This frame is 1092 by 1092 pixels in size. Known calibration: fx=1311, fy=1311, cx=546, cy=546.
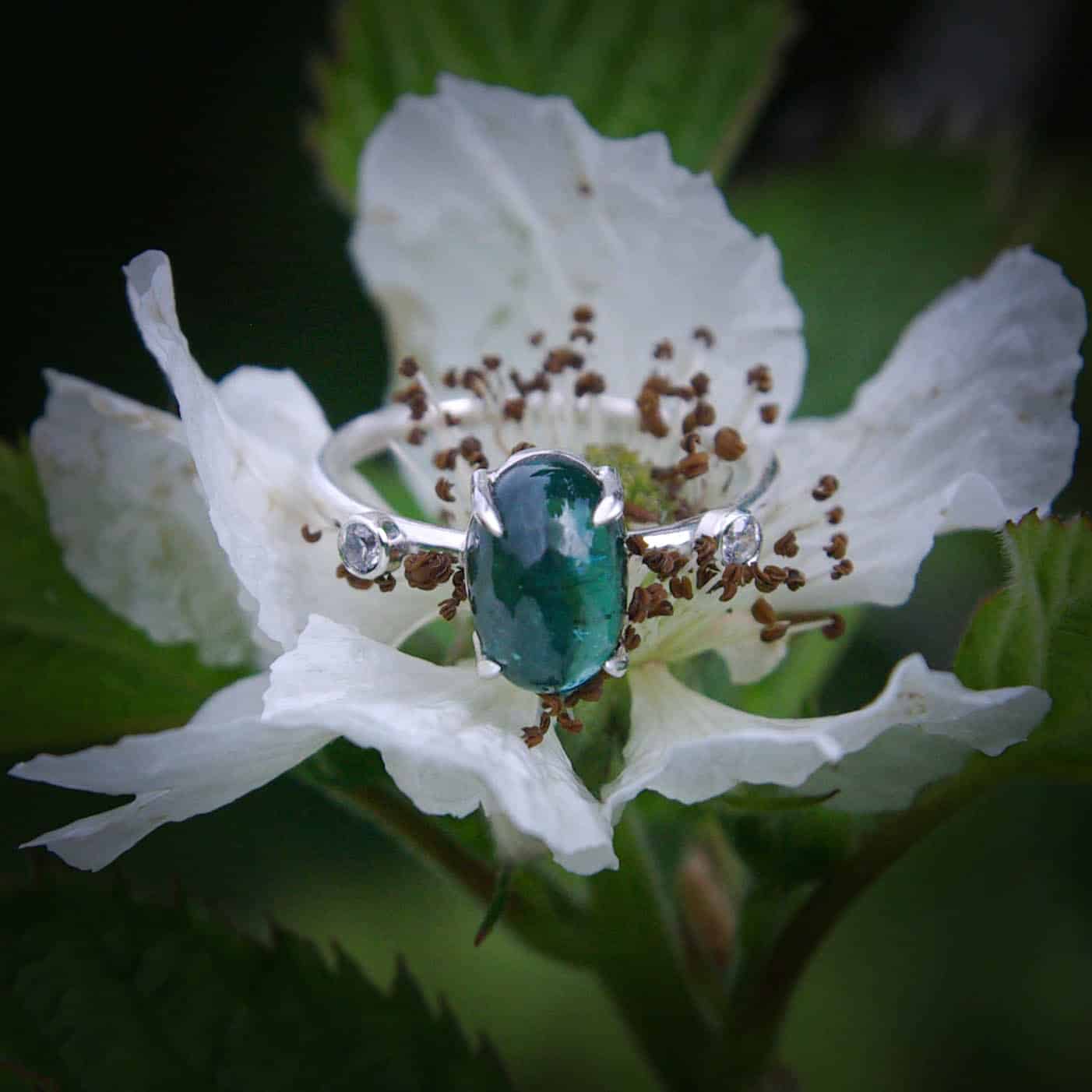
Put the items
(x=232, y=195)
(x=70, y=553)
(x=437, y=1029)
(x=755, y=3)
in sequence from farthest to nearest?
(x=755, y=3) → (x=232, y=195) → (x=70, y=553) → (x=437, y=1029)

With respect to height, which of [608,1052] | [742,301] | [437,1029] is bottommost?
[608,1052]

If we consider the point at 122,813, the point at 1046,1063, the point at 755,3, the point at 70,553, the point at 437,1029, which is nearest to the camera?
the point at 122,813

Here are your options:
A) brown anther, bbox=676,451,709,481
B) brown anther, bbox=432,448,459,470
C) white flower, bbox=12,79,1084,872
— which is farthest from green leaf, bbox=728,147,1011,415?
brown anther, bbox=432,448,459,470

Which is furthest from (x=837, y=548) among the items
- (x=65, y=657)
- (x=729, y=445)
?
(x=65, y=657)

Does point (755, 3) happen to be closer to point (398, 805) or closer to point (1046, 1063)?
point (398, 805)

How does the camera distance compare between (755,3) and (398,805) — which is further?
(755,3)

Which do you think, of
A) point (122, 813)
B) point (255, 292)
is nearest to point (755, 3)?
point (255, 292)

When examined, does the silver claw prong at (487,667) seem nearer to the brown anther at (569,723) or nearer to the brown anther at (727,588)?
the brown anther at (569,723)

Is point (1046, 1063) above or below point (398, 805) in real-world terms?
below
